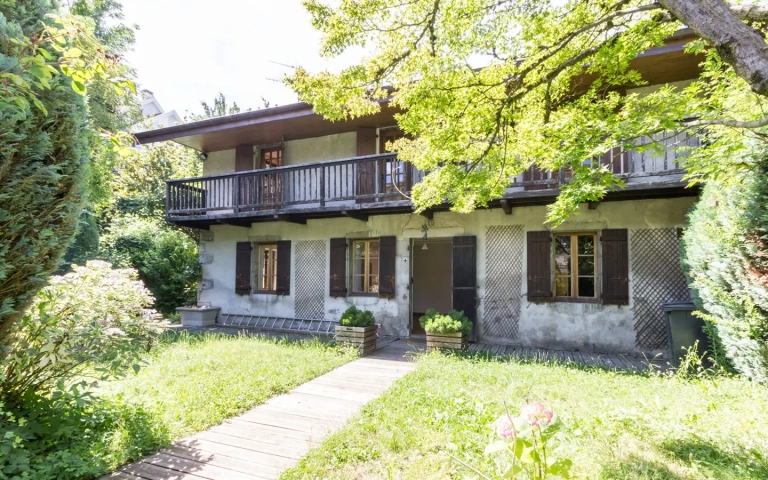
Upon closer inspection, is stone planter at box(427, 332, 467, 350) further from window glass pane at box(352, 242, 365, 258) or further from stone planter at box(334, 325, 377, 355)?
window glass pane at box(352, 242, 365, 258)

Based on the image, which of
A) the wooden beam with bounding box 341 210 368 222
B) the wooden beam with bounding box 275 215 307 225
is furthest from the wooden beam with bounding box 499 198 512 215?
the wooden beam with bounding box 275 215 307 225

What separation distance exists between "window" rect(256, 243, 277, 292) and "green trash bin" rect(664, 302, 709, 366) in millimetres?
9372

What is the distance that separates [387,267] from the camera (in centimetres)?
914

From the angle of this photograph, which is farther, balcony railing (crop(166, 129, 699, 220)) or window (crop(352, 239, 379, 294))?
window (crop(352, 239, 379, 294))

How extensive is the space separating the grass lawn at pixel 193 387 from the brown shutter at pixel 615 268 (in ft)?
17.3

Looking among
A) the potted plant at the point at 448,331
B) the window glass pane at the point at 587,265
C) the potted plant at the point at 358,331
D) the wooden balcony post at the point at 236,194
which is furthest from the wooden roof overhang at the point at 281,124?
the potted plant at the point at 448,331

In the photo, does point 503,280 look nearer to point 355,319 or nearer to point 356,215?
point 355,319

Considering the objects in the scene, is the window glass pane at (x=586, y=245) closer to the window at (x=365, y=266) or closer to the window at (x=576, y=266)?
the window at (x=576, y=266)

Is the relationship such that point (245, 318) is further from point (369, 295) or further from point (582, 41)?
point (582, 41)

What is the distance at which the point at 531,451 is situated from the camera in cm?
188

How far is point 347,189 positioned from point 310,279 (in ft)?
9.85

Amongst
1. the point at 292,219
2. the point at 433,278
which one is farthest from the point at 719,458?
the point at 433,278

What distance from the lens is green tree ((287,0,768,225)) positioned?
3492mm

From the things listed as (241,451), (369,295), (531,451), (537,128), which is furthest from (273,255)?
(531,451)
